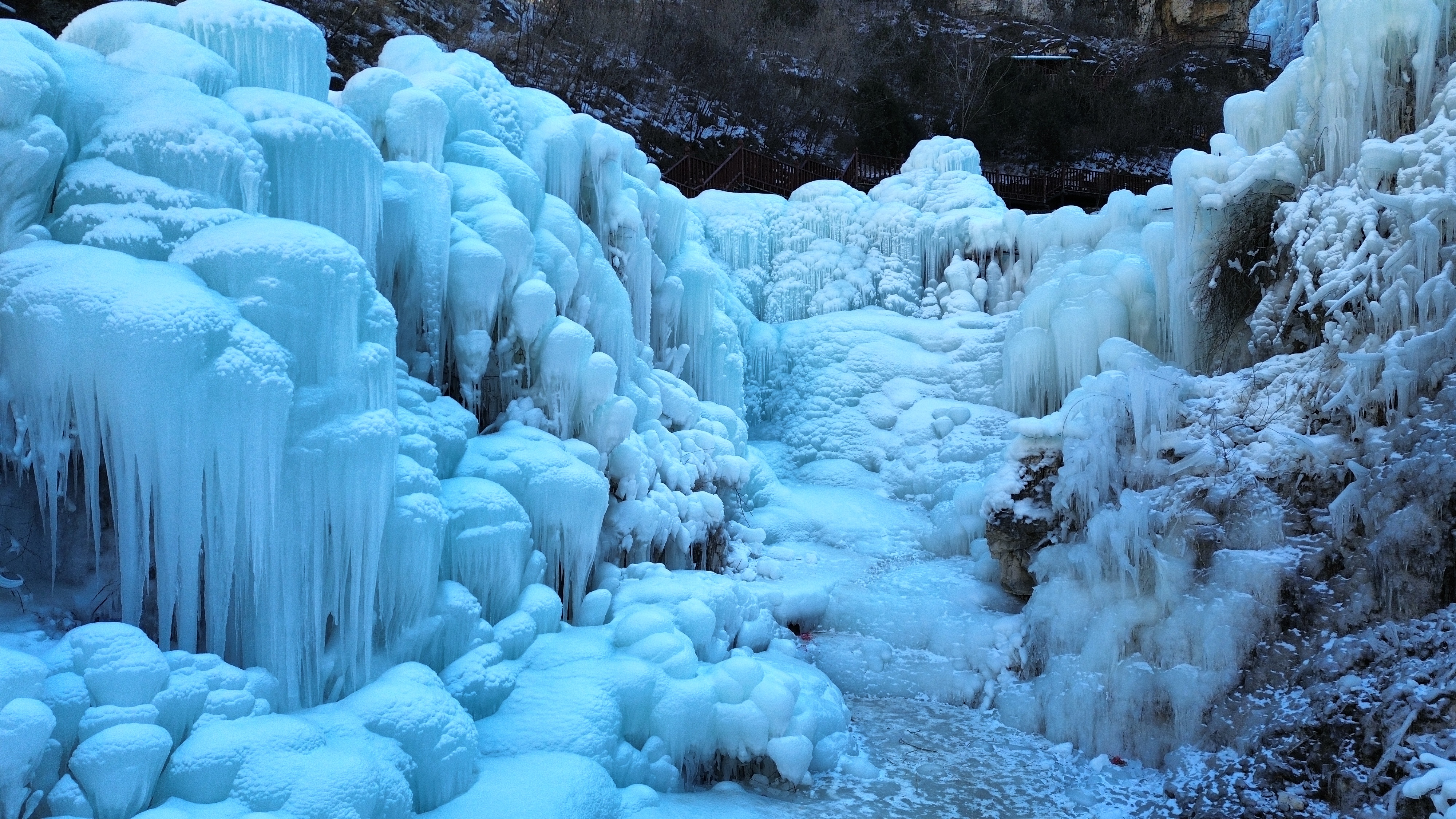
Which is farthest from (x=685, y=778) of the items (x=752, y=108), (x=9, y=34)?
(x=752, y=108)

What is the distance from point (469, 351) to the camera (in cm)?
713

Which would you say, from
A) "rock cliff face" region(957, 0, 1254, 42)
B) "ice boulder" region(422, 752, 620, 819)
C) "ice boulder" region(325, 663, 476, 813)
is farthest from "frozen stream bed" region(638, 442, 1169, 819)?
"rock cliff face" region(957, 0, 1254, 42)

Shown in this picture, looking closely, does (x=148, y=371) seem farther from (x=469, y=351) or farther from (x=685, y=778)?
(x=685, y=778)

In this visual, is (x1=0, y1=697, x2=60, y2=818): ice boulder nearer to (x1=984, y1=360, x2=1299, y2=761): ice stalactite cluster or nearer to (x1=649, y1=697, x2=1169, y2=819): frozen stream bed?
(x1=649, y1=697, x2=1169, y2=819): frozen stream bed

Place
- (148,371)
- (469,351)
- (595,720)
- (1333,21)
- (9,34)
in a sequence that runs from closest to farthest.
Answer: (148,371), (9,34), (595,720), (469,351), (1333,21)

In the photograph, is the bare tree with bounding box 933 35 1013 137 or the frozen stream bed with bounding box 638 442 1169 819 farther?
the bare tree with bounding box 933 35 1013 137

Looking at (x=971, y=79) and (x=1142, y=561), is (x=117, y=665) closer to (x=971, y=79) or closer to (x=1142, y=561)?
(x=1142, y=561)

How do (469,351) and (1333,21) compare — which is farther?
(1333,21)

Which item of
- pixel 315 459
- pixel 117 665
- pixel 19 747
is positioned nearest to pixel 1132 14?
pixel 315 459

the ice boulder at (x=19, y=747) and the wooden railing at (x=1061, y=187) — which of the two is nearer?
the ice boulder at (x=19, y=747)

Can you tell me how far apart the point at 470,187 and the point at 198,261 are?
291cm

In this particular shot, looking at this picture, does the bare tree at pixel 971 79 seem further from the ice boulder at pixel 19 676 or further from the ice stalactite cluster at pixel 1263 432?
the ice boulder at pixel 19 676

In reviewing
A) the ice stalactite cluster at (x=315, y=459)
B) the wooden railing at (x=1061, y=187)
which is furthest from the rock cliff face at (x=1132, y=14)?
the ice stalactite cluster at (x=315, y=459)

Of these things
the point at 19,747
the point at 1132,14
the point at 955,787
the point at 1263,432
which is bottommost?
the point at 955,787
